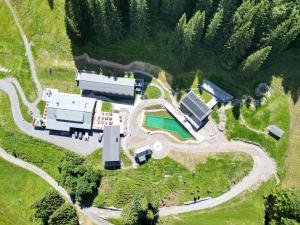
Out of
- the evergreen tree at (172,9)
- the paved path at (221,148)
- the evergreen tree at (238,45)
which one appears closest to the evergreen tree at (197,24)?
the evergreen tree at (172,9)

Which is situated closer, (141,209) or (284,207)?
(141,209)

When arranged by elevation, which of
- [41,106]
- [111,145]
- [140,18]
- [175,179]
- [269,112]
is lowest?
[175,179]

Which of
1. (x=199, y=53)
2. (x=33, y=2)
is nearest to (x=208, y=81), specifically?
(x=199, y=53)

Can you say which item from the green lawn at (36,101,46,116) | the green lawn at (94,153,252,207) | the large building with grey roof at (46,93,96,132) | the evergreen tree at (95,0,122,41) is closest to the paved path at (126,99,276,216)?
the green lawn at (94,153,252,207)

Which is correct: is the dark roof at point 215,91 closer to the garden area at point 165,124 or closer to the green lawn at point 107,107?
the garden area at point 165,124

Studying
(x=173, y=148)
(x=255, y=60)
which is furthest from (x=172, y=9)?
(x=173, y=148)

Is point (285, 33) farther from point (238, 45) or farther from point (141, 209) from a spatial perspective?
point (141, 209)

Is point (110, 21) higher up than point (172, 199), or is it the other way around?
point (110, 21)

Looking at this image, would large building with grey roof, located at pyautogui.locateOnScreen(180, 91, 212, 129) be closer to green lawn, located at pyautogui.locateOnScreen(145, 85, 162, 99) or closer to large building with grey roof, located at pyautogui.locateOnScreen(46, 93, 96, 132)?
green lawn, located at pyautogui.locateOnScreen(145, 85, 162, 99)
